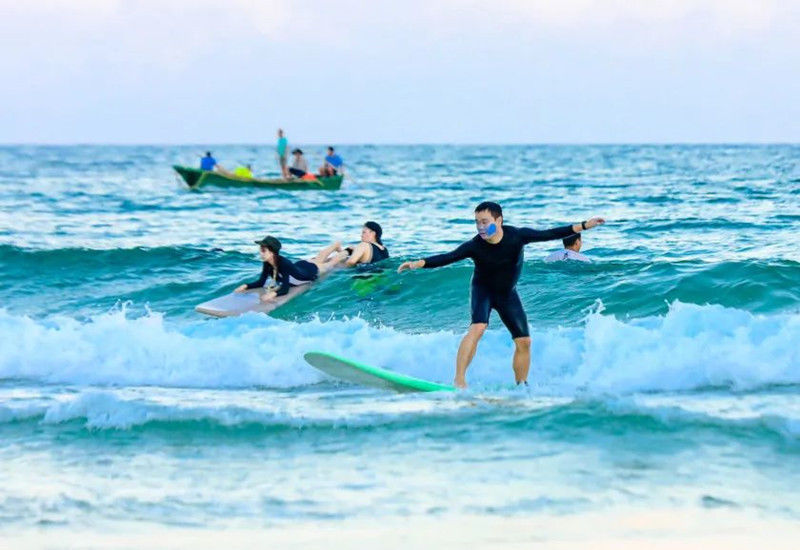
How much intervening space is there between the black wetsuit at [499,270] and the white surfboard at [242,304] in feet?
16.5

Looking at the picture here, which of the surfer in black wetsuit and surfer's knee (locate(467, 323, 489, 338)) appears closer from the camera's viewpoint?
the surfer in black wetsuit

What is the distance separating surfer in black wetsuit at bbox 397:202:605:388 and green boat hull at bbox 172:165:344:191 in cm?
2702

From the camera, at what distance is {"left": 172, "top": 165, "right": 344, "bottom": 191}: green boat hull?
115 ft

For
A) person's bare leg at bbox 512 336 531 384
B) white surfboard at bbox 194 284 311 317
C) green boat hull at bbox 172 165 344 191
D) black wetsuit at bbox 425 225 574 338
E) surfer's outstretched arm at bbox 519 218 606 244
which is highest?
surfer's outstretched arm at bbox 519 218 606 244

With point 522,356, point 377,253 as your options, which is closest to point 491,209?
point 522,356

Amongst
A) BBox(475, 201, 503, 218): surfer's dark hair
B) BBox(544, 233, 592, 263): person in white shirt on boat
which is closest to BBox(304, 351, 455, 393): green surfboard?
BBox(475, 201, 503, 218): surfer's dark hair

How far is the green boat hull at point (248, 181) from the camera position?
3503cm

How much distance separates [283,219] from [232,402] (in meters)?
18.5

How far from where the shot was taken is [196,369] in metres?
10.2

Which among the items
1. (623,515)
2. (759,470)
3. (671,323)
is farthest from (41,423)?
(671,323)

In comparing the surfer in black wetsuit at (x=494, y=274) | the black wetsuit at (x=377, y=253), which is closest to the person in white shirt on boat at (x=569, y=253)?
the black wetsuit at (x=377, y=253)

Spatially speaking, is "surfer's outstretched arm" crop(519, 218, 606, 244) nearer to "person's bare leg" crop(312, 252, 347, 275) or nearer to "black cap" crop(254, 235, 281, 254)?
"black cap" crop(254, 235, 281, 254)

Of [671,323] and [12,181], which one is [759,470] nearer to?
[671,323]

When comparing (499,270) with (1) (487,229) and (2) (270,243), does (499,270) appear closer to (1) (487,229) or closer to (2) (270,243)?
(1) (487,229)
